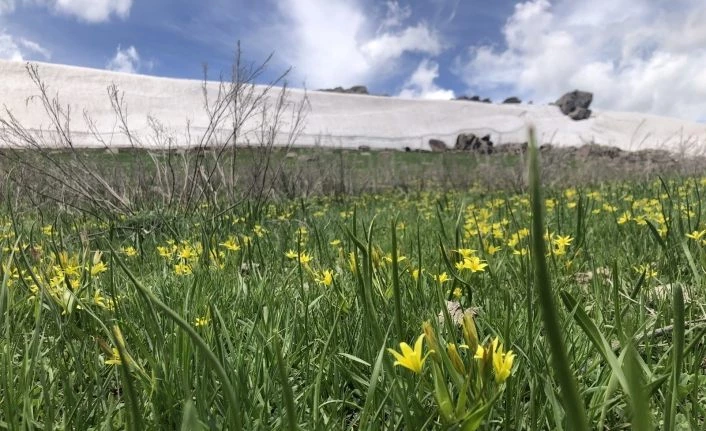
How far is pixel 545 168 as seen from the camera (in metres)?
8.28

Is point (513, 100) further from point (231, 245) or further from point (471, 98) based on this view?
point (231, 245)

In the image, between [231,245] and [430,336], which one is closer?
[430,336]

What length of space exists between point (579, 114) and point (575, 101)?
1.48 metres

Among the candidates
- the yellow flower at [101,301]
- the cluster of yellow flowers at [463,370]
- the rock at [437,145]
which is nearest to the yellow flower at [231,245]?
the yellow flower at [101,301]

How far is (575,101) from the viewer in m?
36.1

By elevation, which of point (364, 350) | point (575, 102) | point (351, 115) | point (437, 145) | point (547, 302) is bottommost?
point (364, 350)

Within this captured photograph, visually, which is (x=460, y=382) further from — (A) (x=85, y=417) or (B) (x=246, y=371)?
(A) (x=85, y=417)

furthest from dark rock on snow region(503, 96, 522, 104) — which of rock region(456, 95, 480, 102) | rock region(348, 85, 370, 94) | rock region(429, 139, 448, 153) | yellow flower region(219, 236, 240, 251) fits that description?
yellow flower region(219, 236, 240, 251)

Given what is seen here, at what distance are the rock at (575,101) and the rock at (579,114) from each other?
1.85 feet

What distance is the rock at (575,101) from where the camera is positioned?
1416 inches

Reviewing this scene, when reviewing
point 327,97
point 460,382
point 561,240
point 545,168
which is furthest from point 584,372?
point 327,97

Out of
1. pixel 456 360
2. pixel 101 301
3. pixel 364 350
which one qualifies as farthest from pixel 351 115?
pixel 456 360

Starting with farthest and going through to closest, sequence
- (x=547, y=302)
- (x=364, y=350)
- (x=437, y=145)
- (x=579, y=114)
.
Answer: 1. (x=579, y=114)
2. (x=437, y=145)
3. (x=364, y=350)
4. (x=547, y=302)

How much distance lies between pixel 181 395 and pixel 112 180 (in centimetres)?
473
